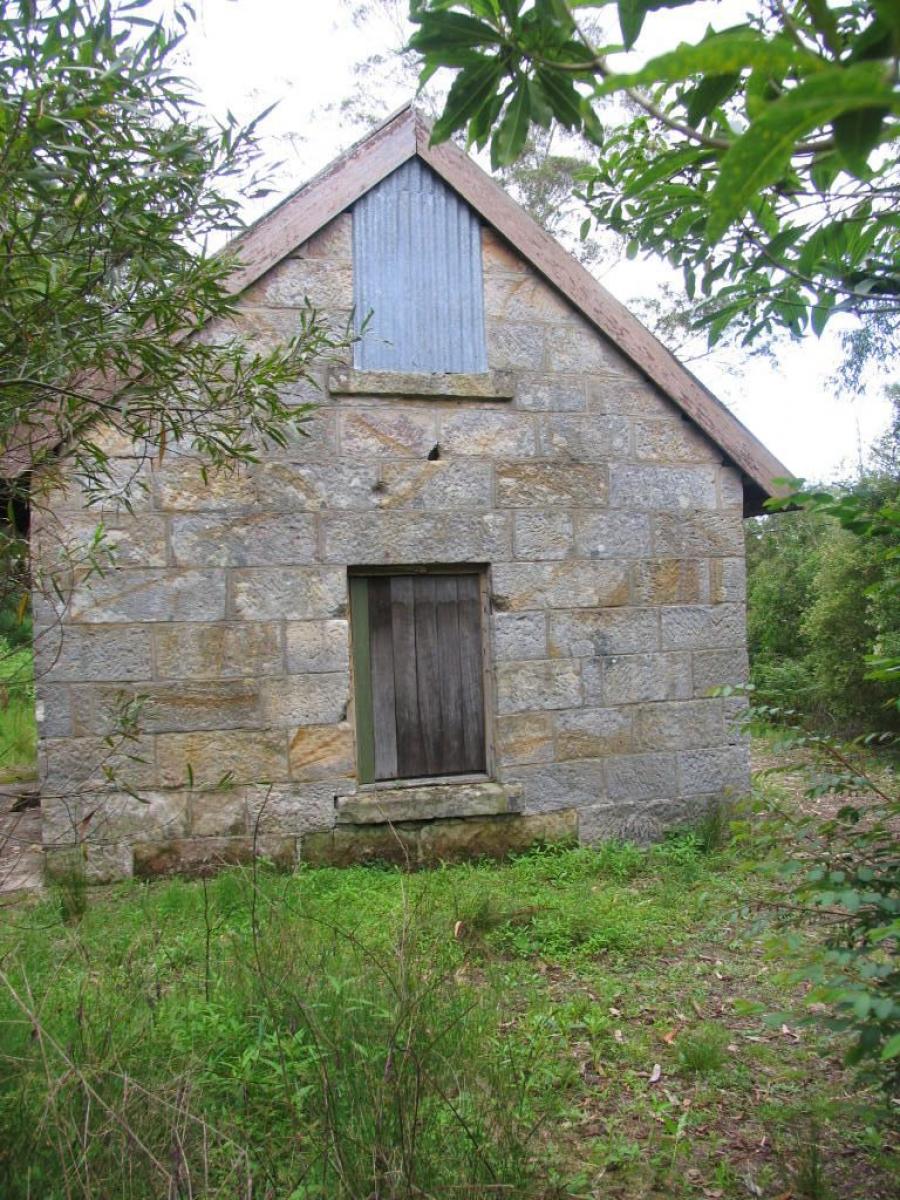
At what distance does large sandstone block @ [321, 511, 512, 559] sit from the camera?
18.0ft

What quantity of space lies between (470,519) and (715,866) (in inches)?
106

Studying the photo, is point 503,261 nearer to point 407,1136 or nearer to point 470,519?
point 470,519

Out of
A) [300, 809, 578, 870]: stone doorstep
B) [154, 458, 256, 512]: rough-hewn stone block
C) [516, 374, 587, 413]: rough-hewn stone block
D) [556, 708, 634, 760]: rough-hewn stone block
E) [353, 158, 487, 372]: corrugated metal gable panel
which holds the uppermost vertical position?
[353, 158, 487, 372]: corrugated metal gable panel

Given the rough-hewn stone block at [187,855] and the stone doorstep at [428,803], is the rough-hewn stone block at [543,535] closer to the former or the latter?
the stone doorstep at [428,803]

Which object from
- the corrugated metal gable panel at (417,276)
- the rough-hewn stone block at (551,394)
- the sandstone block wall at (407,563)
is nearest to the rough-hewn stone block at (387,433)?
the sandstone block wall at (407,563)

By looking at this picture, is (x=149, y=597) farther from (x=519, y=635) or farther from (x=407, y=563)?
(x=519, y=635)

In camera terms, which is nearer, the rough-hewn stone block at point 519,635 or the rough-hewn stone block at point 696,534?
the rough-hewn stone block at point 519,635

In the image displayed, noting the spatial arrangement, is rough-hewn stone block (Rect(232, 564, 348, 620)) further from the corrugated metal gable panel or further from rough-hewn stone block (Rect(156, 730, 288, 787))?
the corrugated metal gable panel

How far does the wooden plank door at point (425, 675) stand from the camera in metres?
5.70

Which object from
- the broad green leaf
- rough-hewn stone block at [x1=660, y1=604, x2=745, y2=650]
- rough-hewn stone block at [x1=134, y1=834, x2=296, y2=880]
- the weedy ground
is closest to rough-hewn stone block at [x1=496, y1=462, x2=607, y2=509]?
rough-hewn stone block at [x1=660, y1=604, x2=745, y2=650]

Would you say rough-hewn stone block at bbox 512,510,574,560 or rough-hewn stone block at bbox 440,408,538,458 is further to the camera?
rough-hewn stone block at bbox 512,510,574,560

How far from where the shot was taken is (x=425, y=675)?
5.78 metres

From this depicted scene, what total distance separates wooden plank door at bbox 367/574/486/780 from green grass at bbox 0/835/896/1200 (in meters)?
1.37

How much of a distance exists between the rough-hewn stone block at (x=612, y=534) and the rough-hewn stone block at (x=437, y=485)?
69 centimetres
